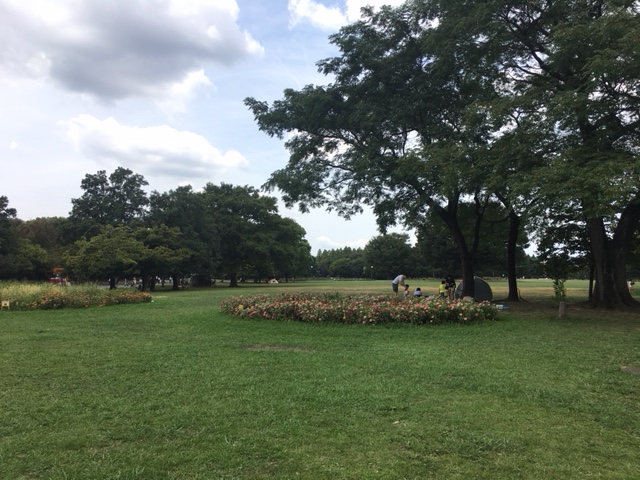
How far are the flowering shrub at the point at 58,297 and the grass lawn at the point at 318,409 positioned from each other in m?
9.20

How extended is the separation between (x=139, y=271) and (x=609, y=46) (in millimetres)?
35028

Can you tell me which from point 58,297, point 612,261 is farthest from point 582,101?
point 58,297

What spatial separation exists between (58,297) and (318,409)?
16847 millimetres

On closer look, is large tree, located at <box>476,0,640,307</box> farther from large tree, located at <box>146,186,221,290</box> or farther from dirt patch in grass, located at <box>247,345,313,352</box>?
large tree, located at <box>146,186,221,290</box>

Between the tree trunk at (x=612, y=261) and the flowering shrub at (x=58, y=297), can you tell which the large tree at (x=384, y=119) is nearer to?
the tree trunk at (x=612, y=261)

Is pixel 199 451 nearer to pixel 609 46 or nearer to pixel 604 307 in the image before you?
pixel 609 46

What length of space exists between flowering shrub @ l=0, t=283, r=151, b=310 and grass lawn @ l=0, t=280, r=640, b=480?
30.2 feet

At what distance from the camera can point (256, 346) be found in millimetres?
9086

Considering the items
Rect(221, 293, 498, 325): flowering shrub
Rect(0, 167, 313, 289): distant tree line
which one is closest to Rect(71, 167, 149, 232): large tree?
Rect(0, 167, 313, 289): distant tree line

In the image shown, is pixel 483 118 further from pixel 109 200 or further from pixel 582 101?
pixel 109 200

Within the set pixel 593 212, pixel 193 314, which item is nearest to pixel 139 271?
pixel 193 314

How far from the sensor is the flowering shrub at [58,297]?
17.7m

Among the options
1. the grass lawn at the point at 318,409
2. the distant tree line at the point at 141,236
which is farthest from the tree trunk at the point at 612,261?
the distant tree line at the point at 141,236

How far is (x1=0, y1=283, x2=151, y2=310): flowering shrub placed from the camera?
17.7 metres
